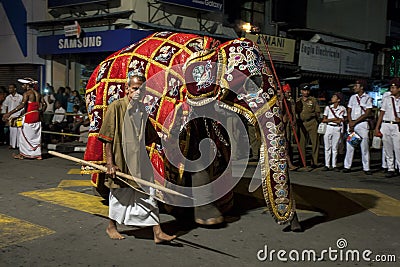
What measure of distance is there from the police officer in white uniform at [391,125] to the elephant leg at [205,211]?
5163mm

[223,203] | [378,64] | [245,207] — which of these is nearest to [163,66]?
[223,203]

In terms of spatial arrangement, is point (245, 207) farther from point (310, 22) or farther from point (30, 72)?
point (310, 22)

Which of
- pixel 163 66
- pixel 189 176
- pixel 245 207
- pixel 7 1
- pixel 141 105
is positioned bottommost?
pixel 245 207

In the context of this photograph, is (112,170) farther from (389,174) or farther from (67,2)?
(67,2)

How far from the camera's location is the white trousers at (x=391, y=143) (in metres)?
9.92

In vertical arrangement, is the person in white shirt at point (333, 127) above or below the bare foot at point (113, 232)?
above

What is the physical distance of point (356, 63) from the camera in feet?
76.3

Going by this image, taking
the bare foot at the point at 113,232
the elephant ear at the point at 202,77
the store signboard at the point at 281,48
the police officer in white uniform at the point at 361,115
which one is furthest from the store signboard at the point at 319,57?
the bare foot at the point at 113,232

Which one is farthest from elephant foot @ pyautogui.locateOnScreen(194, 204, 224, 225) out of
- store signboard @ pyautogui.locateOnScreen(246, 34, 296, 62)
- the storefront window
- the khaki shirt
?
the storefront window

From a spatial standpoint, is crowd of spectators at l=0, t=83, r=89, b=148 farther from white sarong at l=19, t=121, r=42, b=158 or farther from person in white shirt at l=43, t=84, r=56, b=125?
white sarong at l=19, t=121, r=42, b=158

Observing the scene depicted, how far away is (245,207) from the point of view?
7105 millimetres

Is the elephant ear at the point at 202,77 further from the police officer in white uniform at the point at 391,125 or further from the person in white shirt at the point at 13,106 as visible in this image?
the person in white shirt at the point at 13,106

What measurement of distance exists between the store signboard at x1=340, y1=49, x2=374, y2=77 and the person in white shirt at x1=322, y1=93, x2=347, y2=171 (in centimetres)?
1204

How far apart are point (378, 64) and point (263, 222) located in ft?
72.0
